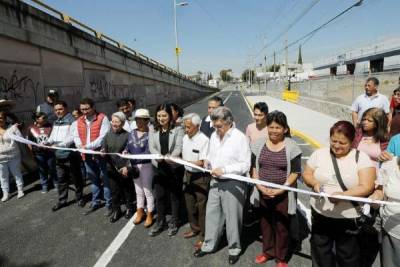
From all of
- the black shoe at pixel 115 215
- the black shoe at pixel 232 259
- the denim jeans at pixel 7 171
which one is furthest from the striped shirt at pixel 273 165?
the denim jeans at pixel 7 171

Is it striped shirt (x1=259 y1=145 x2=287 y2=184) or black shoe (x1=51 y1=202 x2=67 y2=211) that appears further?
black shoe (x1=51 y1=202 x2=67 y2=211)

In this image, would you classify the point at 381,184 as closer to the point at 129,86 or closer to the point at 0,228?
the point at 0,228

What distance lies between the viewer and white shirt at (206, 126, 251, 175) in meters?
3.21

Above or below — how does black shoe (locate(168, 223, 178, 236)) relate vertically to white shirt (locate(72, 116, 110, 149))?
below

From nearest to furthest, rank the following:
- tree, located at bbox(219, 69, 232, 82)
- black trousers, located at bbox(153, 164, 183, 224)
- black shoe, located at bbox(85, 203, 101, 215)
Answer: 1. black trousers, located at bbox(153, 164, 183, 224)
2. black shoe, located at bbox(85, 203, 101, 215)
3. tree, located at bbox(219, 69, 232, 82)

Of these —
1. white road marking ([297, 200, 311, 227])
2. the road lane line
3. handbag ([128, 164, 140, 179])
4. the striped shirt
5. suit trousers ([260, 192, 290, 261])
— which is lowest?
the road lane line

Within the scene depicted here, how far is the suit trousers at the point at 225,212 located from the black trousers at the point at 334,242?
0.90m

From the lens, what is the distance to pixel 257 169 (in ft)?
10.9

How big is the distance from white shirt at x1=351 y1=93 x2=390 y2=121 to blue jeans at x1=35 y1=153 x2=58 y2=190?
676 centimetres

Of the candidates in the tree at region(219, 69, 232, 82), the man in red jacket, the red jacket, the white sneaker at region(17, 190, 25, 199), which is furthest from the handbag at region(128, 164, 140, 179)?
the tree at region(219, 69, 232, 82)

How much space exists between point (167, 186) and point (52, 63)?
748cm

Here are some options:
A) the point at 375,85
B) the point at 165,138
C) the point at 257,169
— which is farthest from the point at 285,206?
the point at 375,85

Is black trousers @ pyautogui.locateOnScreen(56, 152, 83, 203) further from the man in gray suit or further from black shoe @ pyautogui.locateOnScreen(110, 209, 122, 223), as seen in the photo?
the man in gray suit

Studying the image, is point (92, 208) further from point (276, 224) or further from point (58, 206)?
point (276, 224)
